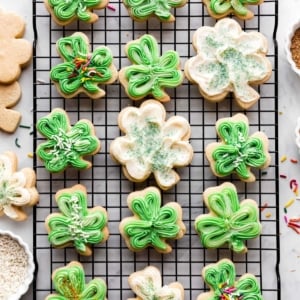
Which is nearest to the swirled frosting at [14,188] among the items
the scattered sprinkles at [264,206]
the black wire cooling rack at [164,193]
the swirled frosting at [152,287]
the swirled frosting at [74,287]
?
the black wire cooling rack at [164,193]

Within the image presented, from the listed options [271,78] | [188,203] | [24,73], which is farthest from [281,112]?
[24,73]

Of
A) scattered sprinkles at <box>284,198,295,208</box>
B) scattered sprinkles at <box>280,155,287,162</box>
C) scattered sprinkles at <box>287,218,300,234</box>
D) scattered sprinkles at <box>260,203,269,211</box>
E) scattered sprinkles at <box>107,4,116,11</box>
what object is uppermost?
scattered sprinkles at <box>107,4,116,11</box>

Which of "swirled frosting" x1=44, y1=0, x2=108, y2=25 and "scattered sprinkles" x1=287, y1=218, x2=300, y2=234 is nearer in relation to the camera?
"swirled frosting" x1=44, y1=0, x2=108, y2=25

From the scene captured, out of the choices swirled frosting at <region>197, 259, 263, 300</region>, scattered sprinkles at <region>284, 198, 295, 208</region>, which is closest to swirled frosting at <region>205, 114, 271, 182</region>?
scattered sprinkles at <region>284, 198, 295, 208</region>

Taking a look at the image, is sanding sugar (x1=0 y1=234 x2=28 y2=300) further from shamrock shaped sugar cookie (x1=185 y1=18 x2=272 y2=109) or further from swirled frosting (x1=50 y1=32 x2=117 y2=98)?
shamrock shaped sugar cookie (x1=185 y1=18 x2=272 y2=109)

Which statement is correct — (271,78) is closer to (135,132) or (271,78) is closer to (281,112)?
(281,112)

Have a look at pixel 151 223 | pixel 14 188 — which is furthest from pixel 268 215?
pixel 14 188

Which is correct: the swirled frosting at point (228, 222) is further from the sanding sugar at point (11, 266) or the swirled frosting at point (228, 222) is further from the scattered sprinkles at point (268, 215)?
the sanding sugar at point (11, 266)
